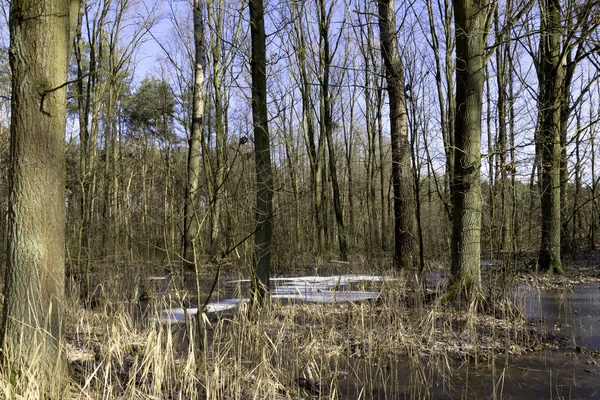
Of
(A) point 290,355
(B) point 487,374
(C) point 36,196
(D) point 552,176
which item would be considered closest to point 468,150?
(B) point 487,374

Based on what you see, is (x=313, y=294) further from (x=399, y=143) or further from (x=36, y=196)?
(x=36, y=196)

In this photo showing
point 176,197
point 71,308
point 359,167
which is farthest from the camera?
point 359,167

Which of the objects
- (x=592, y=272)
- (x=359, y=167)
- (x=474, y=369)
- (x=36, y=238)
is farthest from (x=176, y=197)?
(x=359, y=167)

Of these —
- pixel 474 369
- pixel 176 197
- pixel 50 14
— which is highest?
pixel 50 14

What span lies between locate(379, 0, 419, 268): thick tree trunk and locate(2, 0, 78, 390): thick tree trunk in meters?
6.91

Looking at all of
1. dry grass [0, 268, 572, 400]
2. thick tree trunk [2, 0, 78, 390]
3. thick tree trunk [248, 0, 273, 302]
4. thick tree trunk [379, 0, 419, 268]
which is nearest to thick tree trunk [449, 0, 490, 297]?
dry grass [0, 268, 572, 400]

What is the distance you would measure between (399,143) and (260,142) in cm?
447

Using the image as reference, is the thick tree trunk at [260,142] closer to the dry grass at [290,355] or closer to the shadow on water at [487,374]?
the dry grass at [290,355]

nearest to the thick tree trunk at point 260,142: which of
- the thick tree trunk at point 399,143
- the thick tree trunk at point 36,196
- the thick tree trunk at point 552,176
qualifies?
the thick tree trunk at point 36,196

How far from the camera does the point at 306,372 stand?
152 inches

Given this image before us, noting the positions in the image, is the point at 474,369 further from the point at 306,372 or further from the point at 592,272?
the point at 592,272

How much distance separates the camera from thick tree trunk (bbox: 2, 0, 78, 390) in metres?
2.89

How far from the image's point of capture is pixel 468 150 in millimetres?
6082

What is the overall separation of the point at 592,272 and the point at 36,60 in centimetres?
1155
